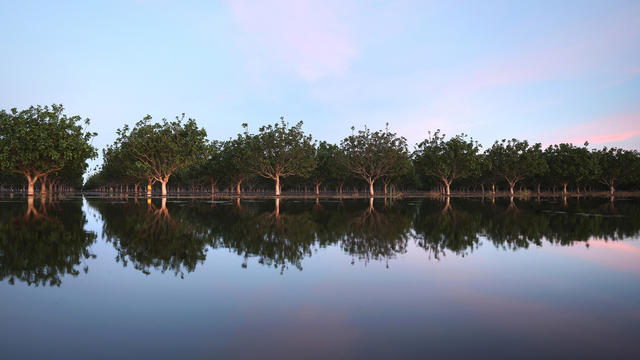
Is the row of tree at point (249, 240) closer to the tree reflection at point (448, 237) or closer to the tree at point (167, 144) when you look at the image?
the tree reflection at point (448, 237)

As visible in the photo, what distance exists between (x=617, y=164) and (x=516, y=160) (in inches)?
1622

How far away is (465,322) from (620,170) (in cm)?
14417

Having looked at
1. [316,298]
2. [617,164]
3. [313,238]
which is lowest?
[316,298]

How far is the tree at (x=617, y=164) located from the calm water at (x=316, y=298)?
417 feet

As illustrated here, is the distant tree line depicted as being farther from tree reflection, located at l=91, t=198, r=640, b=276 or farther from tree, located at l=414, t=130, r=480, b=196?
tree reflection, located at l=91, t=198, r=640, b=276

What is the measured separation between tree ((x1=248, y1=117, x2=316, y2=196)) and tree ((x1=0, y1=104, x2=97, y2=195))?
31.5 metres

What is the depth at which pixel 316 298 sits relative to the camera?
809 cm

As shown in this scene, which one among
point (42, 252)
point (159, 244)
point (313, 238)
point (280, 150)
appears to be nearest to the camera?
point (42, 252)

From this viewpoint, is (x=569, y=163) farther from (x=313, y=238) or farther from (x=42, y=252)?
(x=42, y=252)

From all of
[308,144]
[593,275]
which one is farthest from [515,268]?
[308,144]

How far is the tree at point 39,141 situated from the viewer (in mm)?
61625

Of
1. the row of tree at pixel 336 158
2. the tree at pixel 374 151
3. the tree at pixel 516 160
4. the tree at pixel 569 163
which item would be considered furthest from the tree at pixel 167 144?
the tree at pixel 569 163

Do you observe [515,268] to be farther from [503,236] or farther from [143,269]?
[143,269]

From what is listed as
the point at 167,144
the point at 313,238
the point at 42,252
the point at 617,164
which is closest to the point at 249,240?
the point at 313,238
